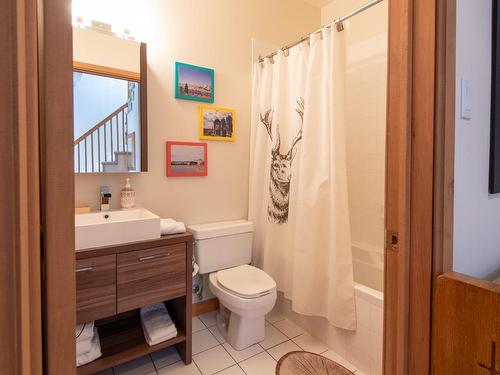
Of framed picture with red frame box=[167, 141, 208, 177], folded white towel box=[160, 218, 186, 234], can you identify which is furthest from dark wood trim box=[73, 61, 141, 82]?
folded white towel box=[160, 218, 186, 234]

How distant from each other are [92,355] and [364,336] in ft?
5.03

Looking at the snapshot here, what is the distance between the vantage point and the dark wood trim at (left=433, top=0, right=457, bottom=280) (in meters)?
0.73

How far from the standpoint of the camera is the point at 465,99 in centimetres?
84

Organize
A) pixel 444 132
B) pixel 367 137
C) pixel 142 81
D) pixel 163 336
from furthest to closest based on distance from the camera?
pixel 367 137
pixel 142 81
pixel 163 336
pixel 444 132

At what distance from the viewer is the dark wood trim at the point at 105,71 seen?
1.76m

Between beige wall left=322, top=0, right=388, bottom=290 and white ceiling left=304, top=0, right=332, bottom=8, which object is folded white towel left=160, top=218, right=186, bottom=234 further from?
white ceiling left=304, top=0, right=332, bottom=8

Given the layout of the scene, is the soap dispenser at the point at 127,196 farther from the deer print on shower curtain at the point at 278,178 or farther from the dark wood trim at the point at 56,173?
the dark wood trim at the point at 56,173

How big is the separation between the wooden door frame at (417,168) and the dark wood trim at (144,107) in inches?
63.3

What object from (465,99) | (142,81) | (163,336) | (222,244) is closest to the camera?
(465,99)

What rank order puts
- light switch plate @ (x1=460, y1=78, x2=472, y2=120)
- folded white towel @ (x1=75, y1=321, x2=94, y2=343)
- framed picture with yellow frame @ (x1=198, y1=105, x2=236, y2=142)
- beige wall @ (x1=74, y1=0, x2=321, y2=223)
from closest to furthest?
light switch plate @ (x1=460, y1=78, x2=472, y2=120), folded white towel @ (x1=75, y1=321, x2=94, y2=343), beige wall @ (x1=74, y1=0, x2=321, y2=223), framed picture with yellow frame @ (x1=198, y1=105, x2=236, y2=142)

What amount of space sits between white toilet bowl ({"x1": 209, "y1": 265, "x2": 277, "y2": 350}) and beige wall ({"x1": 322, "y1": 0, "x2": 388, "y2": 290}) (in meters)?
0.90

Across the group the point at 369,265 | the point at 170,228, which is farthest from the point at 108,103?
the point at 369,265

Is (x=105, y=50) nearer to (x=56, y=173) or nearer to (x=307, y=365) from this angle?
(x=56, y=173)

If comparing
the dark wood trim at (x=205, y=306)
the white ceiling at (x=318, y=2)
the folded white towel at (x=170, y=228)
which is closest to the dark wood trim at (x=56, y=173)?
the folded white towel at (x=170, y=228)
